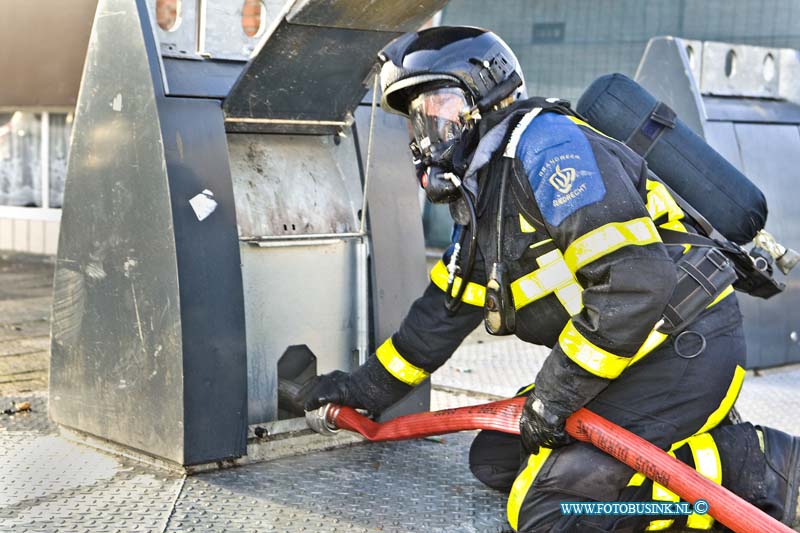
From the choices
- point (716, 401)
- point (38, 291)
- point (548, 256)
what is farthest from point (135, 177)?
point (38, 291)

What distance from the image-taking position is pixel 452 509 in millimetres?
3238

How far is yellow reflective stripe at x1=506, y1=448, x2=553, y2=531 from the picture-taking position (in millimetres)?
3055

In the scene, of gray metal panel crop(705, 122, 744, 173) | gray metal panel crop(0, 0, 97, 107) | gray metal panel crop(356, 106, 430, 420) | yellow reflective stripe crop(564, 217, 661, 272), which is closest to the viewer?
yellow reflective stripe crop(564, 217, 661, 272)

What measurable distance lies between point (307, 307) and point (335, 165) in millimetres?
541

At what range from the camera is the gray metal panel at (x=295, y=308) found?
3613mm

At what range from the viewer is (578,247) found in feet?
9.17

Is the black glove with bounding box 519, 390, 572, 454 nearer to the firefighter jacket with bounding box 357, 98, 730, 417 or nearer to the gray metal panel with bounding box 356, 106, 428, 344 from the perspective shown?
the firefighter jacket with bounding box 357, 98, 730, 417

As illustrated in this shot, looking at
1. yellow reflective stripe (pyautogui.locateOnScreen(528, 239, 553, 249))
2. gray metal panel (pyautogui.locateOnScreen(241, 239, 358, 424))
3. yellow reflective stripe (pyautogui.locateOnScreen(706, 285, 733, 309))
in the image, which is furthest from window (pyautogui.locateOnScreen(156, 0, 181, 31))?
yellow reflective stripe (pyautogui.locateOnScreen(706, 285, 733, 309))

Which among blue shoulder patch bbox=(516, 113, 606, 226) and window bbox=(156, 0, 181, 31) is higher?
window bbox=(156, 0, 181, 31)

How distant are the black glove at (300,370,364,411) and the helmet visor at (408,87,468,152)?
932 millimetres

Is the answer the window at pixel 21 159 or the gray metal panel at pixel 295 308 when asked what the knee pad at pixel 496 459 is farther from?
A: the window at pixel 21 159

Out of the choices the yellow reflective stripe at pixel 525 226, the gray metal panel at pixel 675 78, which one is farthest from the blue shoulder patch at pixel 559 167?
the gray metal panel at pixel 675 78

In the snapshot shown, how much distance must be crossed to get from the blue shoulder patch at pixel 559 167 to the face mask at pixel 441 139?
0.20 meters

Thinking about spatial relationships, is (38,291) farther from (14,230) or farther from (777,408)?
(777,408)
